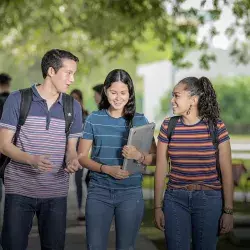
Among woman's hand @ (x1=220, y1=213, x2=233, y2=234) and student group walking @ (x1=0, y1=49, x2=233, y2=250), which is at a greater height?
student group walking @ (x1=0, y1=49, x2=233, y2=250)

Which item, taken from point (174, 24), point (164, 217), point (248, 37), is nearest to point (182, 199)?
point (164, 217)

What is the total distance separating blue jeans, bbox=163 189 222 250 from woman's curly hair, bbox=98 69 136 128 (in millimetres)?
633

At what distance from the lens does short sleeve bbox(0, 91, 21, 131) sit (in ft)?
19.3

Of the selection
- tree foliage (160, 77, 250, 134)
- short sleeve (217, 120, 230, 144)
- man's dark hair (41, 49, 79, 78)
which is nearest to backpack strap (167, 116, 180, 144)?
short sleeve (217, 120, 230, 144)

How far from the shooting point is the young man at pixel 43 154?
19.3ft

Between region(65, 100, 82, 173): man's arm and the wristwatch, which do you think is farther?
the wristwatch

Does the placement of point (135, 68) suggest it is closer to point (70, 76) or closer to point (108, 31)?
point (108, 31)

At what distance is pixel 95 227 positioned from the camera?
6.20 meters

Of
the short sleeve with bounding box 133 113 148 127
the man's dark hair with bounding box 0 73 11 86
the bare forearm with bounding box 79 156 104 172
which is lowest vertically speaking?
the bare forearm with bounding box 79 156 104 172

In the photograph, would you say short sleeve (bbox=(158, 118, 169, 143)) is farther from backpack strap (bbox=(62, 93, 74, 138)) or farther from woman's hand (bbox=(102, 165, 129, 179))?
backpack strap (bbox=(62, 93, 74, 138))

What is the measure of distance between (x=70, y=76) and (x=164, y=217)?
114cm

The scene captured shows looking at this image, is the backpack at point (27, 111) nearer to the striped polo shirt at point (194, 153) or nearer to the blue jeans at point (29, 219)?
the blue jeans at point (29, 219)

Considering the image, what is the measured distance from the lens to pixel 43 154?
5887 millimetres

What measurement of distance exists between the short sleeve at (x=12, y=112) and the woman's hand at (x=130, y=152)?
2.51 feet
